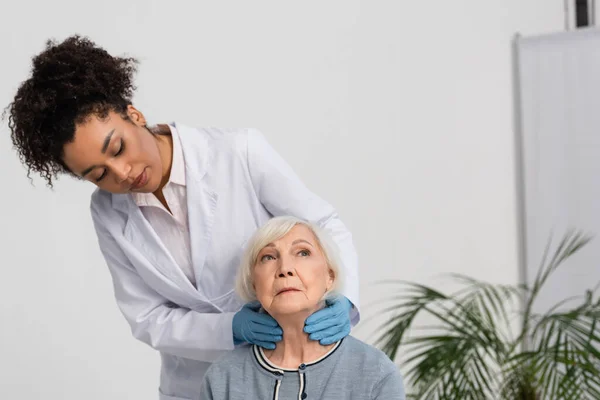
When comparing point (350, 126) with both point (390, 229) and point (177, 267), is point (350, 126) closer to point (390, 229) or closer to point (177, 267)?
point (390, 229)

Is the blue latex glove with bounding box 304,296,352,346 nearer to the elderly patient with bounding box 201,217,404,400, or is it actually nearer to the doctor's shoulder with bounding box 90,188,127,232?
the elderly patient with bounding box 201,217,404,400

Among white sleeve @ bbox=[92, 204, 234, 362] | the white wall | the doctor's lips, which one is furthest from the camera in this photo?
the white wall

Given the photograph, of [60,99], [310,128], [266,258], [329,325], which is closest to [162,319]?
[266,258]

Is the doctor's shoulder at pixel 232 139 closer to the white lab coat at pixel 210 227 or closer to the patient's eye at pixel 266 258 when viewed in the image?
the white lab coat at pixel 210 227

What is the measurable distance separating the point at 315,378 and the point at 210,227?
45 centimetres

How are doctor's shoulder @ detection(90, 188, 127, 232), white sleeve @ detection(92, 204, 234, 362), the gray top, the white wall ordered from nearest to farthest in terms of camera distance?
1. the gray top
2. white sleeve @ detection(92, 204, 234, 362)
3. doctor's shoulder @ detection(90, 188, 127, 232)
4. the white wall

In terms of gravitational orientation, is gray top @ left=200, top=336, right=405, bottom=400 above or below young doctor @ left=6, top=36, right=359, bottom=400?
below

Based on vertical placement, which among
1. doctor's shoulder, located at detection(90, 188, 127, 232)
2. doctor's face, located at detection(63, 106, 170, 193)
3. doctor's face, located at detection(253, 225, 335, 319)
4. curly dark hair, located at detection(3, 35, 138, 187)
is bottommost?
doctor's face, located at detection(253, 225, 335, 319)

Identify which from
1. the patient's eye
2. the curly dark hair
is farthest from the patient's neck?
the curly dark hair

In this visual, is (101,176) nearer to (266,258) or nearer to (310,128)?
(266,258)

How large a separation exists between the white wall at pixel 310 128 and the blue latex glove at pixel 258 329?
3.74 feet

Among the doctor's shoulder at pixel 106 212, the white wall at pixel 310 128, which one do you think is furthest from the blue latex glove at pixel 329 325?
the white wall at pixel 310 128

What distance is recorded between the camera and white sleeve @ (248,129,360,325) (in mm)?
2139

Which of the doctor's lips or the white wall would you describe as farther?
the white wall
